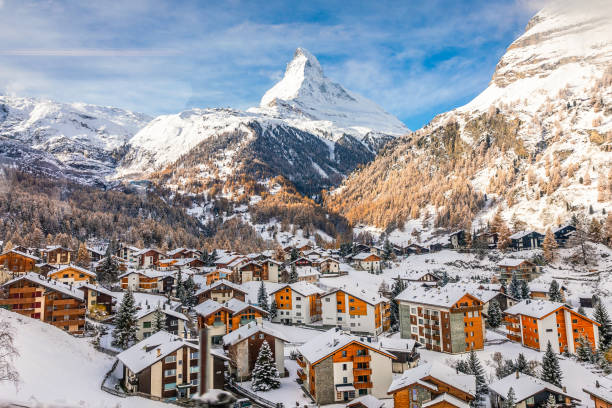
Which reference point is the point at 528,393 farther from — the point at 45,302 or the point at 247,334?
the point at 45,302

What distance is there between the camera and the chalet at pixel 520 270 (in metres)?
64.0

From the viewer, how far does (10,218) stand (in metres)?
95.6

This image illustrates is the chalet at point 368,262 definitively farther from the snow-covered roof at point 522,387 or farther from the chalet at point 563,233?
the snow-covered roof at point 522,387

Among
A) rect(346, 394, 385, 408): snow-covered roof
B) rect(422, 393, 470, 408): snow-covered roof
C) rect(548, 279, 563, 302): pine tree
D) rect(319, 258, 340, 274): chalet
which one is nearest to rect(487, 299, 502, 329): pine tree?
rect(548, 279, 563, 302): pine tree

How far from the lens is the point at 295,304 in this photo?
176ft

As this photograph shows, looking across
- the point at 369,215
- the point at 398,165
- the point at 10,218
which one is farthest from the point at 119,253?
the point at 398,165

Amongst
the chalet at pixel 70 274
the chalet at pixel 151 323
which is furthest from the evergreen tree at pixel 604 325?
the chalet at pixel 70 274

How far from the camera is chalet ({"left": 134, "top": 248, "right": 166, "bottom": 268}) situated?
85.3m

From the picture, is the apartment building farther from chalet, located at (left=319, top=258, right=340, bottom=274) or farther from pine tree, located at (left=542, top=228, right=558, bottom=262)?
chalet, located at (left=319, top=258, right=340, bottom=274)

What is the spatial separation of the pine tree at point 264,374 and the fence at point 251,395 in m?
0.82

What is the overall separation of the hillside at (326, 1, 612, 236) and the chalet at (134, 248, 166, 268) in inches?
2705

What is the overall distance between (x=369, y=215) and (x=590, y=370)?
10974 centimetres

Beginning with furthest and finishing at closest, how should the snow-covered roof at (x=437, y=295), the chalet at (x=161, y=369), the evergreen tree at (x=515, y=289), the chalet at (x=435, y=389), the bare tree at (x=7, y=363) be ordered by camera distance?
the evergreen tree at (x=515, y=289) → the snow-covered roof at (x=437, y=295) → the chalet at (x=161, y=369) → the chalet at (x=435, y=389) → the bare tree at (x=7, y=363)

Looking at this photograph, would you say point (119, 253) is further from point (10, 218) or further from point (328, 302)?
point (328, 302)
